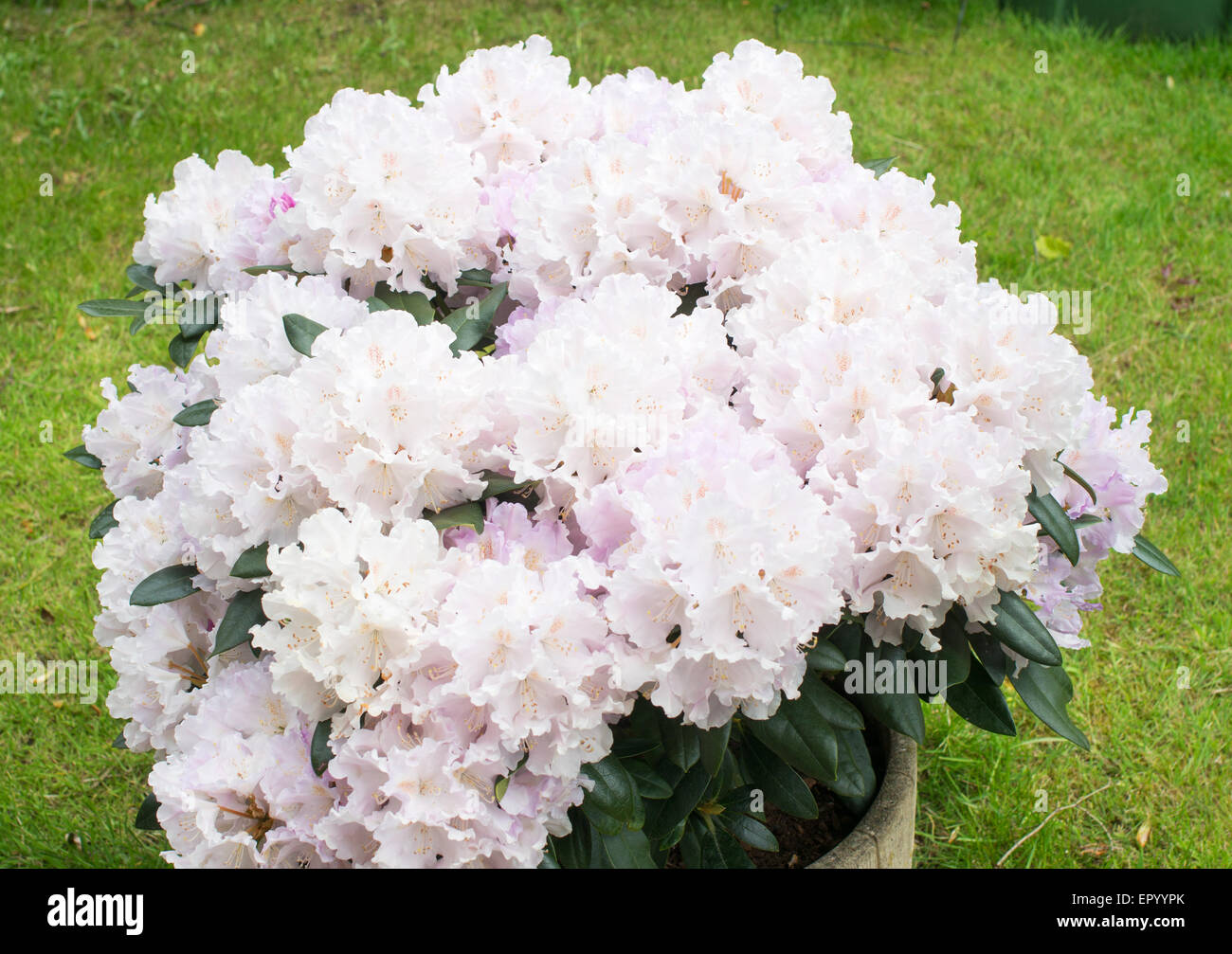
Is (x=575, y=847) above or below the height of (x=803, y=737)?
below

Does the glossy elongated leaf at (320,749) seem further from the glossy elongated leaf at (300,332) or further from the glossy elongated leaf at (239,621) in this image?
the glossy elongated leaf at (300,332)

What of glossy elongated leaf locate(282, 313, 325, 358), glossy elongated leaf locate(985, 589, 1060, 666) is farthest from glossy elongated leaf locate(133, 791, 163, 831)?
glossy elongated leaf locate(985, 589, 1060, 666)

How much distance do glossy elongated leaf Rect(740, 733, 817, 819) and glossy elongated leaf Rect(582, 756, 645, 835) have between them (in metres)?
0.26

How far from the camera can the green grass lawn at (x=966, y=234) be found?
272cm

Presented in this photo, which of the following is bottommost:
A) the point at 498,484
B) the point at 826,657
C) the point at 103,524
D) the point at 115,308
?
the point at 826,657

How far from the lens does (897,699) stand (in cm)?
162

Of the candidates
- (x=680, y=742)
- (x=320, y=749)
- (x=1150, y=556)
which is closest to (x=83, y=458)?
(x=320, y=749)

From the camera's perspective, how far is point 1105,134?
192 inches

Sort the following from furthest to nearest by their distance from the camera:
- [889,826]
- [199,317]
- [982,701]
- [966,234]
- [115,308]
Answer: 1. [966,234]
2. [115,308]
3. [199,317]
4. [889,826]
5. [982,701]

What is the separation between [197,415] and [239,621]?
33 centimetres

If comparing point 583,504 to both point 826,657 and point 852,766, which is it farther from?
point 852,766

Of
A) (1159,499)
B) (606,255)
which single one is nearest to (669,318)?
(606,255)

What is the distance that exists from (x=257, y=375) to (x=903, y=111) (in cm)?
392
